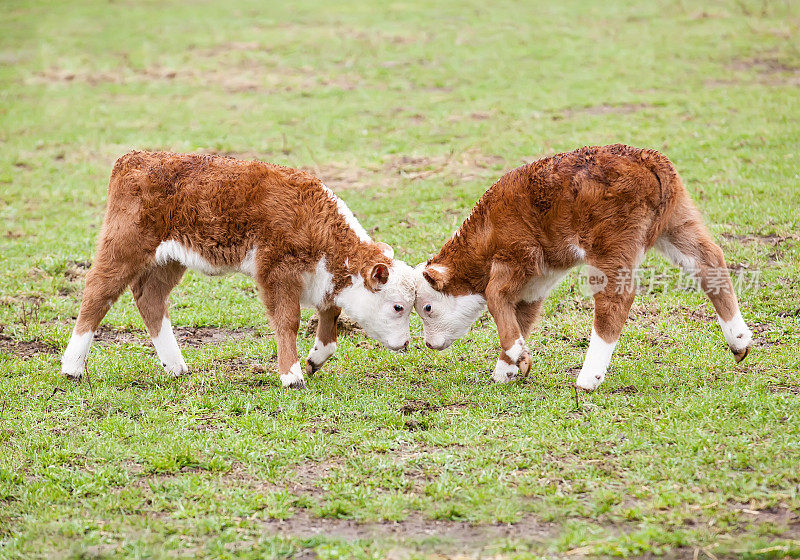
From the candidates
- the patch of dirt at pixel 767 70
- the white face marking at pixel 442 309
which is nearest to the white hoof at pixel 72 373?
the white face marking at pixel 442 309

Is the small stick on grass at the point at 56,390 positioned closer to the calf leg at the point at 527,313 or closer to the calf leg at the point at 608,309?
the calf leg at the point at 527,313

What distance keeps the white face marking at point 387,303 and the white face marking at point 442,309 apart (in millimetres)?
141

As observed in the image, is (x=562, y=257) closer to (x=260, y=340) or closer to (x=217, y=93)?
(x=260, y=340)

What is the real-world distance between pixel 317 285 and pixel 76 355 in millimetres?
2122

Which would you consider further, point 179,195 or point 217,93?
point 217,93

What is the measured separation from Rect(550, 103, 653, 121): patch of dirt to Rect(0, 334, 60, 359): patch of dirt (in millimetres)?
10017

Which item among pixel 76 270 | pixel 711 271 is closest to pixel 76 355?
pixel 76 270

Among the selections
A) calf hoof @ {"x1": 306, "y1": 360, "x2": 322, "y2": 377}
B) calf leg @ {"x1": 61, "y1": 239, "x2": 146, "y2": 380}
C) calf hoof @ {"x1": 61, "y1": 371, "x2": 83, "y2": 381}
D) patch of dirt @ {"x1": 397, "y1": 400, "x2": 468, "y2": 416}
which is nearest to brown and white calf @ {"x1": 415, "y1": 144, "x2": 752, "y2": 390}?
patch of dirt @ {"x1": 397, "y1": 400, "x2": 468, "y2": 416}

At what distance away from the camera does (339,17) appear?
2556 cm

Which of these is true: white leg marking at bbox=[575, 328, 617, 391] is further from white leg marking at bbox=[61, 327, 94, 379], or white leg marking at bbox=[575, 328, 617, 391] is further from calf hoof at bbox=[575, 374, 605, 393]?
white leg marking at bbox=[61, 327, 94, 379]

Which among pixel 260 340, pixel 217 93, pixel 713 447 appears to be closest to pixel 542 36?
pixel 217 93

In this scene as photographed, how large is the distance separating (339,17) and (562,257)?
19.7 meters

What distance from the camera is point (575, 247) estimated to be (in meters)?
7.25

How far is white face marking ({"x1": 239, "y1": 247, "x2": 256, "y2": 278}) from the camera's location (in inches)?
300
